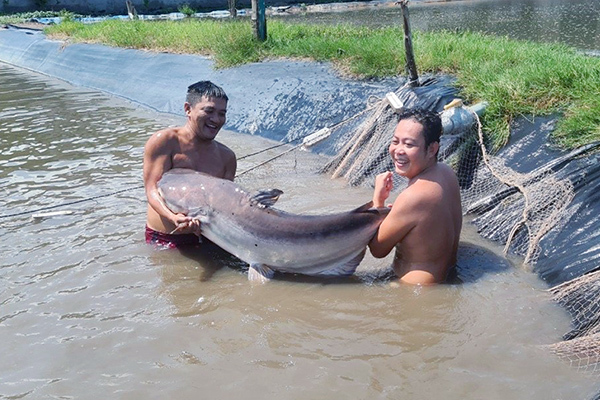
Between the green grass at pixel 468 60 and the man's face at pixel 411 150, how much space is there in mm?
1746

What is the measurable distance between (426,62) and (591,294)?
4.81 metres

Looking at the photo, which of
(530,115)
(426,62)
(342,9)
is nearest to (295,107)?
(426,62)

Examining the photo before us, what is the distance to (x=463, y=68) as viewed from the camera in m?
7.60

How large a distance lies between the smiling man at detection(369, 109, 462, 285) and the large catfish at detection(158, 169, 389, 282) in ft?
0.54

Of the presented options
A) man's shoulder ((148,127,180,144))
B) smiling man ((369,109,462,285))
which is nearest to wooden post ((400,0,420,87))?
smiling man ((369,109,462,285))

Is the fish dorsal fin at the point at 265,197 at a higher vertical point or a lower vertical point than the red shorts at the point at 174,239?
higher

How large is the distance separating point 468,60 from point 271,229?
4.57m

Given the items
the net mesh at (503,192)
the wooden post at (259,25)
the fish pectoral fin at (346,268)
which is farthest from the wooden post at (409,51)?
the wooden post at (259,25)

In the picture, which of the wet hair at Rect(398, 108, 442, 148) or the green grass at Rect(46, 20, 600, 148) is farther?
the green grass at Rect(46, 20, 600, 148)

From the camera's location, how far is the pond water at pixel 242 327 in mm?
3428

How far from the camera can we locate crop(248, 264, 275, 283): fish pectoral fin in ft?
14.8

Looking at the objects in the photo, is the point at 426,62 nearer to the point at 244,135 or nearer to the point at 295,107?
the point at 295,107

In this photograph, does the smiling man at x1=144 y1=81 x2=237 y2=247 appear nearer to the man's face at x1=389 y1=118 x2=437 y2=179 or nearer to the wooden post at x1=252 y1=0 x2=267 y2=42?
the man's face at x1=389 y1=118 x2=437 y2=179

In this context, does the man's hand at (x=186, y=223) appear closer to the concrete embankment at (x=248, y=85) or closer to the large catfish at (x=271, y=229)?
the large catfish at (x=271, y=229)
